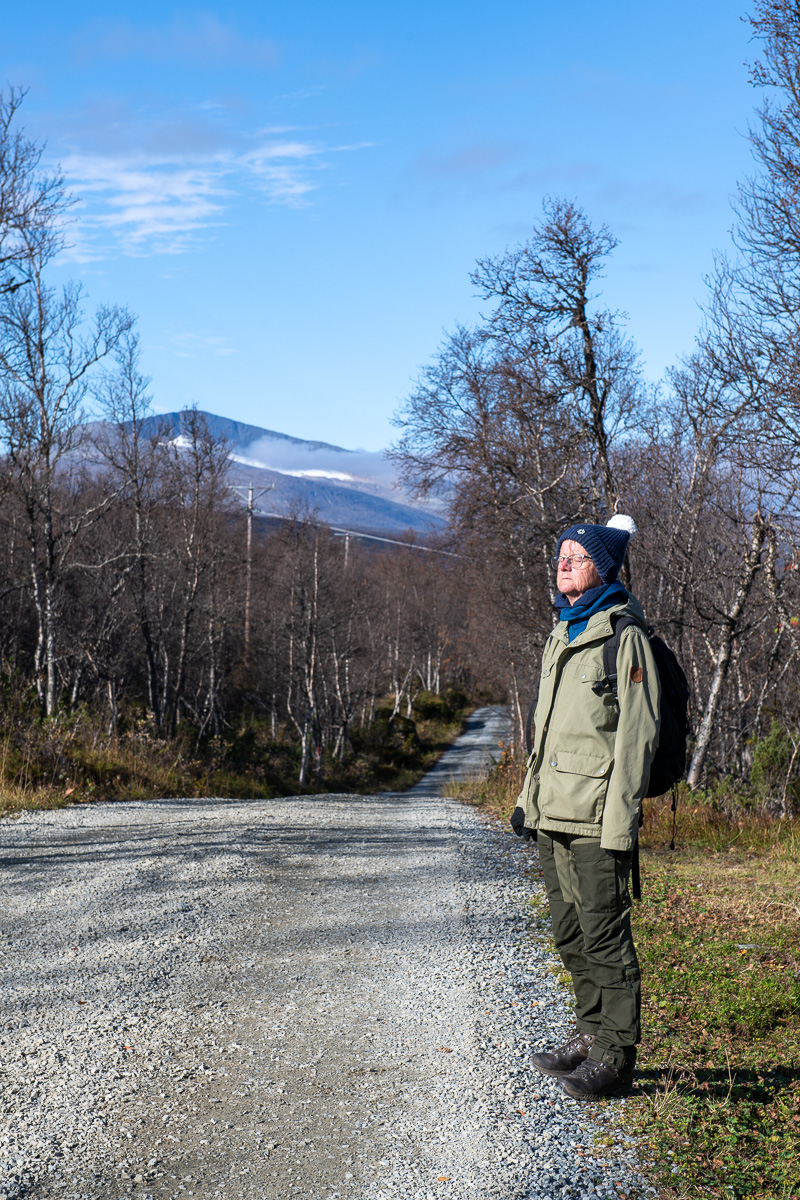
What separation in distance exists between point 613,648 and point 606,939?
1.11 meters

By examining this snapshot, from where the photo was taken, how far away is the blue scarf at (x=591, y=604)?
346cm

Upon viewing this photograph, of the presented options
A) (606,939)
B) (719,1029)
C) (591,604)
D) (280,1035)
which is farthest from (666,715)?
(280,1035)

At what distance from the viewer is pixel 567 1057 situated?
142 inches

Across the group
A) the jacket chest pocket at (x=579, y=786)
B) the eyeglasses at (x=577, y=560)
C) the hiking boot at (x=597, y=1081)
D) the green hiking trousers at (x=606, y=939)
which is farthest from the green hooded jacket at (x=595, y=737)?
the hiking boot at (x=597, y=1081)

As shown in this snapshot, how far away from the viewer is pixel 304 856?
801 cm

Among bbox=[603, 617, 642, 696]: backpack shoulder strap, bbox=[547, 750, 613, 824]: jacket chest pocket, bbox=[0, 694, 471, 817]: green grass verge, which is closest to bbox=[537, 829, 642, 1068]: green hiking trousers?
bbox=[547, 750, 613, 824]: jacket chest pocket

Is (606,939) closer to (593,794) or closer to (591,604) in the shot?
(593,794)

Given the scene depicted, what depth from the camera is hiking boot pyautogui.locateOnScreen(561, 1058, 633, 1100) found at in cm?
335

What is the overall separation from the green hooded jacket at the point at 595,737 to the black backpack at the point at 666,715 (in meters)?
0.04

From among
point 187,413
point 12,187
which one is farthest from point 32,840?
point 187,413

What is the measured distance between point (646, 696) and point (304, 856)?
5.52 meters

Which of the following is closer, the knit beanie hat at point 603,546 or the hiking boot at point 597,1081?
the hiking boot at point 597,1081

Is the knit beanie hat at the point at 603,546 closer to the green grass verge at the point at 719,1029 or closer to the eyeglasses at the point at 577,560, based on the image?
the eyeglasses at the point at 577,560

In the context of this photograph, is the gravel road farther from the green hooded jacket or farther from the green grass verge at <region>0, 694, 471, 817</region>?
the green grass verge at <region>0, 694, 471, 817</region>
